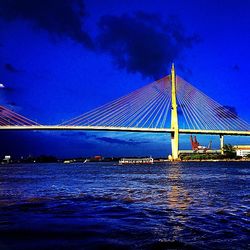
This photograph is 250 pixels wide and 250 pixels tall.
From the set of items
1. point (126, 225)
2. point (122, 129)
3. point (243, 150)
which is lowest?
point (126, 225)

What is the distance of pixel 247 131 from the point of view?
7231cm

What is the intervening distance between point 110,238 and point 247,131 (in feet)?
227

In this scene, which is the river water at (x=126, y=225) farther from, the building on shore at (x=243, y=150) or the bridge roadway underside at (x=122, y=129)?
the building on shore at (x=243, y=150)

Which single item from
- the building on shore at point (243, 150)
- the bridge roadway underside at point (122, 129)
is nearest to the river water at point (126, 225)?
the bridge roadway underside at point (122, 129)

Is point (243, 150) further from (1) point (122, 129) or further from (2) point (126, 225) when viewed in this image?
(2) point (126, 225)

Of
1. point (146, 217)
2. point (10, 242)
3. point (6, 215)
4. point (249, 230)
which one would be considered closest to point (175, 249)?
point (249, 230)

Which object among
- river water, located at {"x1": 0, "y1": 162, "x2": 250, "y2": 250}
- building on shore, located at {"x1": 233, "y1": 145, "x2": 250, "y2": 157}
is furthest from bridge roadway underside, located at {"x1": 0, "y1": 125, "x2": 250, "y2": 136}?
river water, located at {"x1": 0, "y1": 162, "x2": 250, "y2": 250}

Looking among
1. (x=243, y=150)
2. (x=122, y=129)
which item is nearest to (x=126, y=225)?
(x=122, y=129)

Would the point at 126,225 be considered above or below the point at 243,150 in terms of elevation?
below

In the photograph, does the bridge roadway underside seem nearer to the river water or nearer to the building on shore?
the building on shore

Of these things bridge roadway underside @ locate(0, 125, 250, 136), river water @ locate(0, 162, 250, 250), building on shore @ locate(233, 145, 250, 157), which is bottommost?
river water @ locate(0, 162, 250, 250)

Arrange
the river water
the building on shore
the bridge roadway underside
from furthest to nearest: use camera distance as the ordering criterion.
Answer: the building on shore
the bridge roadway underside
the river water

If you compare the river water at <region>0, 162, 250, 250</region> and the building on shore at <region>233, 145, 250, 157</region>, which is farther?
the building on shore at <region>233, 145, 250, 157</region>

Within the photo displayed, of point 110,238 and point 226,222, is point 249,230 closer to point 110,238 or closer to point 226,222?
point 226,222
